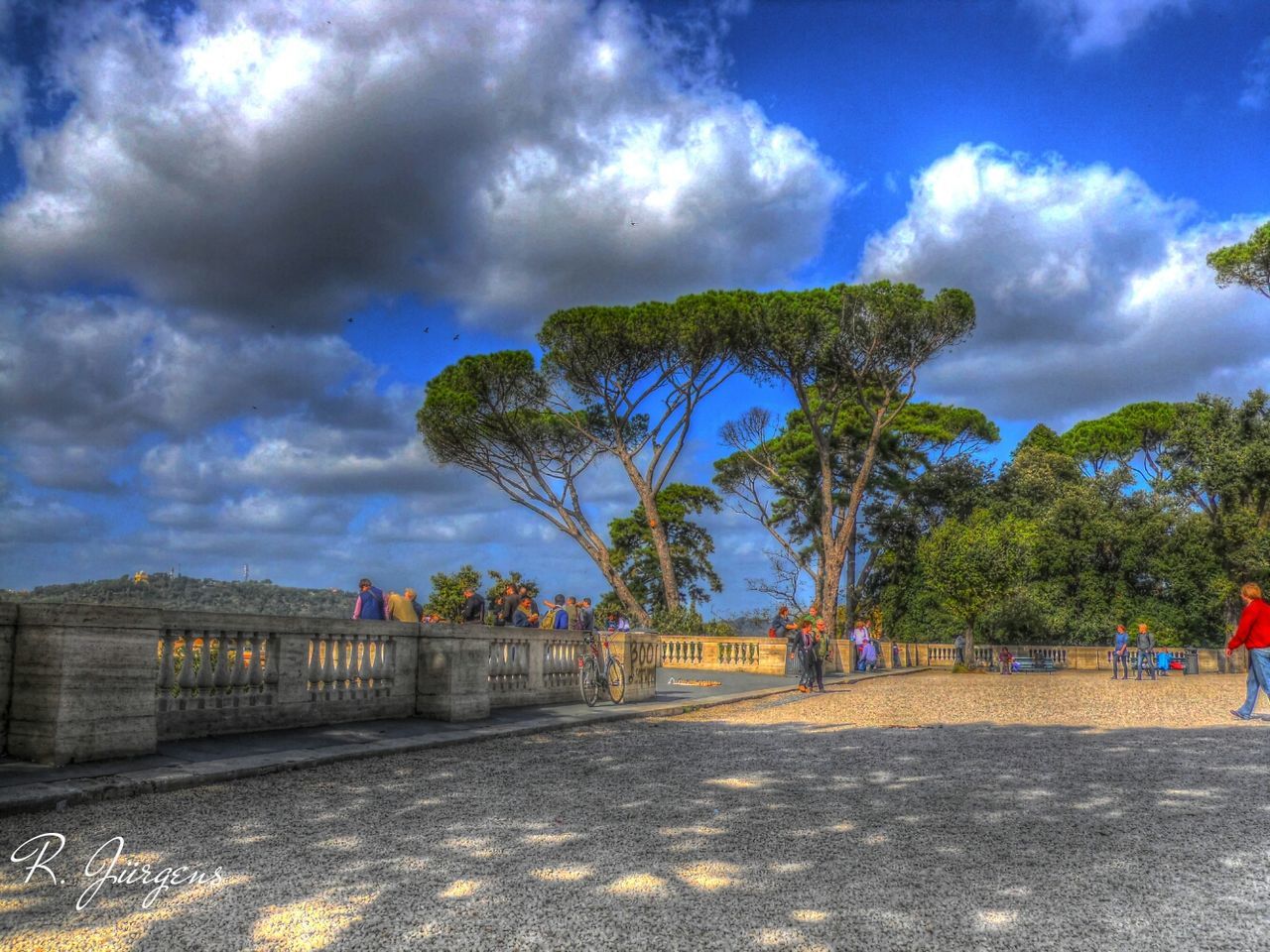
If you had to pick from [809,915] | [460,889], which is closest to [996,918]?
[809,915]

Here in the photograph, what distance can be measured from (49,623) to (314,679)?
303 centimetres

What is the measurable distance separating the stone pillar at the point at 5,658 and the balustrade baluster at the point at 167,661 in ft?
3.86

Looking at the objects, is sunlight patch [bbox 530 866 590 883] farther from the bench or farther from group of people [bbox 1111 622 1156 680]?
the bench

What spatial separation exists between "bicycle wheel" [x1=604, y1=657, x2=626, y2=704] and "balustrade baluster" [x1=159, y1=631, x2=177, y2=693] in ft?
22.6

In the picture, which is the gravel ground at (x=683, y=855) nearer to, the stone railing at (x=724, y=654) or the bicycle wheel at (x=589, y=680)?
the bicycle wheel at (x=589, y=680)

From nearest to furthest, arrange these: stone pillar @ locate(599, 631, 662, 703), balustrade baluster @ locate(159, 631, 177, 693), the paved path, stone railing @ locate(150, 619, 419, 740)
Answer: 1. the paved path
2. balustrade baluster @ locate(159, 631, 177, 693)
3. stone railing @ locate(150, 619, 419, 740)
4. stone pillar @ locate(599, 631, 662, 703)

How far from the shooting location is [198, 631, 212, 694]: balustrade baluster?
24.9 feet

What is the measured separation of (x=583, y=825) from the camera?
16.4ft

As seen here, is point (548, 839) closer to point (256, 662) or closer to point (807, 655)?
point (256, 662)

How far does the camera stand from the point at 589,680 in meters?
13.1

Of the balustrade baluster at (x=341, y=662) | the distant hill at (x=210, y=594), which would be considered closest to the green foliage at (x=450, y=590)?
the distant hill at (x=210, y=594)

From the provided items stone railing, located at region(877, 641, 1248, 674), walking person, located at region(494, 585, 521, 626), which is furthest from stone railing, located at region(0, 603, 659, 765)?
stone railing, located at region(877, 641, 1248, 674)

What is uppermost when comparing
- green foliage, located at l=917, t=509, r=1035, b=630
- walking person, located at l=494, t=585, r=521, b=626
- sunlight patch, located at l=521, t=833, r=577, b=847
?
green foliage, located at l=917, t=509, r=1035, b=630

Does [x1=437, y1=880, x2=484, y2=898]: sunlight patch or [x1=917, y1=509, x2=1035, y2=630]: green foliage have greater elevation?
[x1=917, y1=509, x2=1035, y2=630]: green foliage
